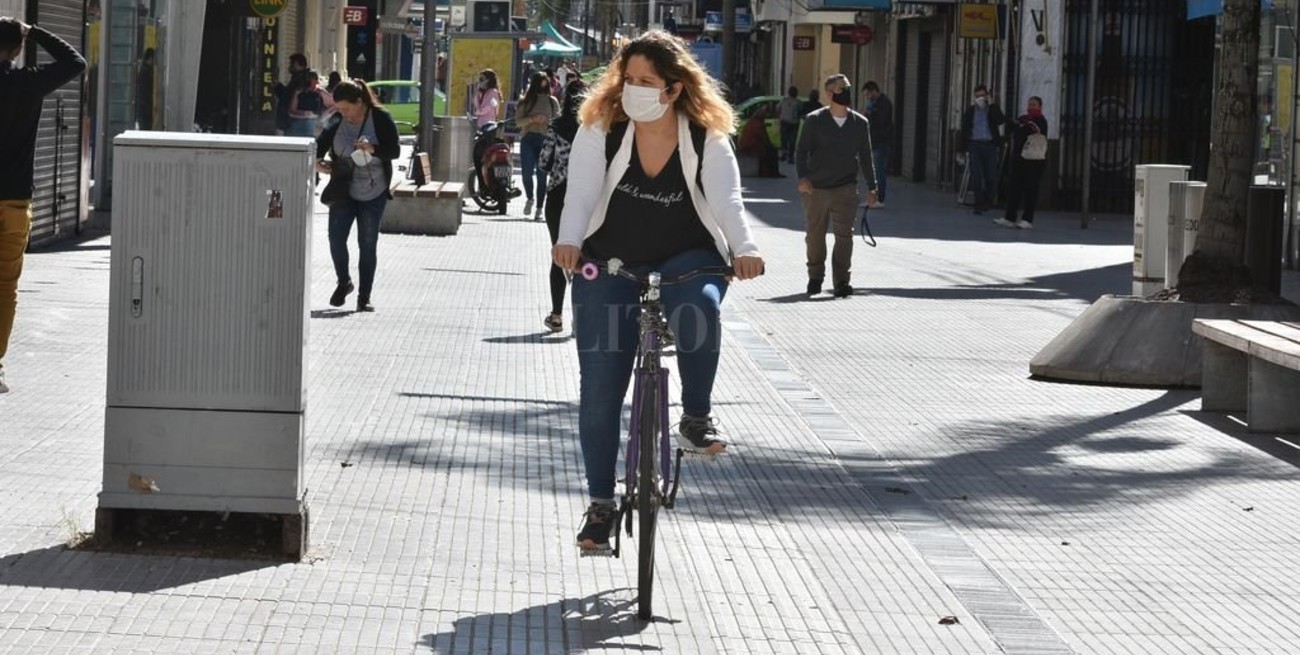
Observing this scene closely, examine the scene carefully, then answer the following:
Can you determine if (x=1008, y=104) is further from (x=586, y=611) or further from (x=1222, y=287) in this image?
(x=586, y=611)

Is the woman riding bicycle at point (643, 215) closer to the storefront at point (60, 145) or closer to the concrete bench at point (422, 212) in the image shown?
the storefront at point (60, 145)

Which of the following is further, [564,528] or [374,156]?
[374,156]

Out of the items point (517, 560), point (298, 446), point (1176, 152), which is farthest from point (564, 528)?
point (1176, 152)

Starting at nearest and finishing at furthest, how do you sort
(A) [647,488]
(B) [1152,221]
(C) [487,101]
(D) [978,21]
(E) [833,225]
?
(A) [647,488]
(B) [1152,221]
(E) [833,225]
(C) [487,101]
(D) [978,21]

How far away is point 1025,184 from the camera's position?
93.7 ft

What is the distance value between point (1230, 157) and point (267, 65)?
24.2 metres

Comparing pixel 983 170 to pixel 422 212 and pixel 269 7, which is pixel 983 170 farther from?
pixel 422 212

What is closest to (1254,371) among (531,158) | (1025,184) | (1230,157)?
(1230,157)

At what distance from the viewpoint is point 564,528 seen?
24.8ft

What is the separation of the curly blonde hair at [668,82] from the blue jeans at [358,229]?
8.58 metres

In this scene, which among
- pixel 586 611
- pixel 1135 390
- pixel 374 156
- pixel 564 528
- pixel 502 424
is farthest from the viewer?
pixel 374 156

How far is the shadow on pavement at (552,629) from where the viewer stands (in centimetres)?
577

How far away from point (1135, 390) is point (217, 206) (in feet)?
22.3

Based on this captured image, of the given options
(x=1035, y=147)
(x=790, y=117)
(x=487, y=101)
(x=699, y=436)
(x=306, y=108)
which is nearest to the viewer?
(x=699, y=436)
